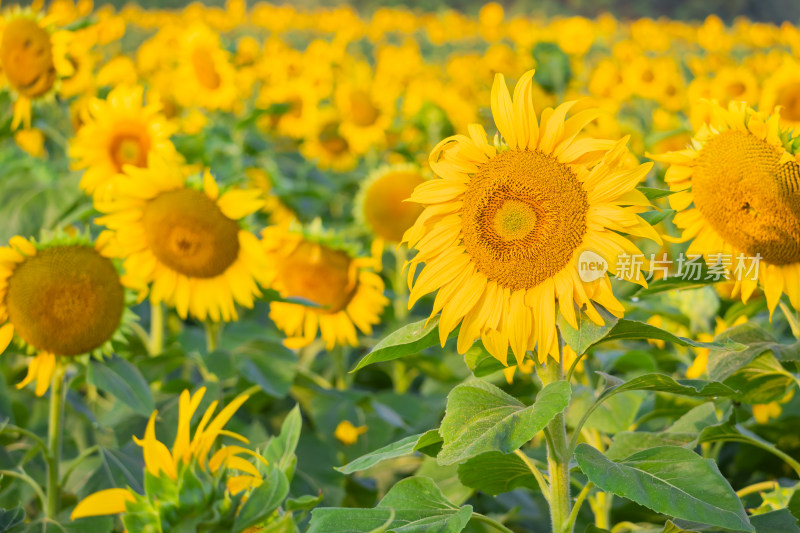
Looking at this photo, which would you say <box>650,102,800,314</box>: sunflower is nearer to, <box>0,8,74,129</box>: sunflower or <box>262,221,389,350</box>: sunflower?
<box>262,221,389,350</box>: sunflower

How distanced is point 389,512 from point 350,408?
1.13 meters

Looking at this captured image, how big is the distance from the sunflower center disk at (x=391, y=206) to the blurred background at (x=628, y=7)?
608 inches

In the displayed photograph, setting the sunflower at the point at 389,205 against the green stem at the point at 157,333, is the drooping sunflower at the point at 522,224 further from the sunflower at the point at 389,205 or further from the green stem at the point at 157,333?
the sunflower at the point at 389,205

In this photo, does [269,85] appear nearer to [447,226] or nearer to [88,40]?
[88,40]

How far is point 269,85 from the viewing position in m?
5.16

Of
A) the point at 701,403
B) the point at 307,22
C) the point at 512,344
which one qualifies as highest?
the point at 512,344

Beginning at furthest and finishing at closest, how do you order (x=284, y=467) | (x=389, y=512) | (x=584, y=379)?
(x=584, y=379) → (x=389, y=512) → (x=284, y=467)

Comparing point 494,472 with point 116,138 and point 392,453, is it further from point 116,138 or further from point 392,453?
point 116,138

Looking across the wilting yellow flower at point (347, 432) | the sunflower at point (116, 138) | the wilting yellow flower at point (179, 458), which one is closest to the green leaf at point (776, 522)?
the wilting yellow flower at point (179, 458)

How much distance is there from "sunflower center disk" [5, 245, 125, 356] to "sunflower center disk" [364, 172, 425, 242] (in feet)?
4.55

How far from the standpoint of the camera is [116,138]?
8.50 feet

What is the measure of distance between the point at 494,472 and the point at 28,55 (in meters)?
2.02

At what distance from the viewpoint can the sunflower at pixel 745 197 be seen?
1.39m

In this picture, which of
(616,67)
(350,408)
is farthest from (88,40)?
(616,67)
